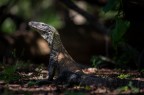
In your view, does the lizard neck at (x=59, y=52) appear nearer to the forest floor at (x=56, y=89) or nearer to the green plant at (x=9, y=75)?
the forest floor at (x=56, y=89)

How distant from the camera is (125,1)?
36.7 ft

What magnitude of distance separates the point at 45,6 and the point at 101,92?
15187 mm

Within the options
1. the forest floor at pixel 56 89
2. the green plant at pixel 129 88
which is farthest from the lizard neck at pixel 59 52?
the green plant at pixel 129 88

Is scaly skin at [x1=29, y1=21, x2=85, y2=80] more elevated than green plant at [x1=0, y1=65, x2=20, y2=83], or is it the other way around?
scaly skin at [x1=29, y1=21, x2=85, y2=80]

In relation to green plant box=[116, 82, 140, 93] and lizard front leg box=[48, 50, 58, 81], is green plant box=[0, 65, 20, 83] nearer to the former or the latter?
lizard front leg box=[48, 50, 58, 81]

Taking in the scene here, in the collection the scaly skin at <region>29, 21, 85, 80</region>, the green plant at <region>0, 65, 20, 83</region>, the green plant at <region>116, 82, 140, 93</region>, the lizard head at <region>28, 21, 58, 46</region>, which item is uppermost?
the lizard head at <region>28, 21, 58, 46</region>

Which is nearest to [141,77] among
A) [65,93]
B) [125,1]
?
[65,93]

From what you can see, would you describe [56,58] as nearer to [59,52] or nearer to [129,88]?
[59,52]

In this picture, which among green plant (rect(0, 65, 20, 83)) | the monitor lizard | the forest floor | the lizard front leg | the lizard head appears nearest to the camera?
the forest floor

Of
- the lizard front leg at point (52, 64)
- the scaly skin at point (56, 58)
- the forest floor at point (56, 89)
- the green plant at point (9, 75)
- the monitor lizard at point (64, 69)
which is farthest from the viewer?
the scaly skin at point (56, 58)

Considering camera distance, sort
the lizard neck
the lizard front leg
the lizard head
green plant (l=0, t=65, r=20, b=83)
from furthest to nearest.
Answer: the lizard head, the lizard neck, the lizard front leg, green plant (l=0, t=65, r=20, b=83)

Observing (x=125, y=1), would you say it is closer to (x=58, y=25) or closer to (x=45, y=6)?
(x=58, y=25)

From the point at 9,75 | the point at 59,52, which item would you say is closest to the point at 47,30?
the point at 59,52

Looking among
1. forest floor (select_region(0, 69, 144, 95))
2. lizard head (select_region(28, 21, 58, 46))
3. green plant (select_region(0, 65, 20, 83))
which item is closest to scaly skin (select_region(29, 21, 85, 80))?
lizard head (select_region(28, 21, 58, 46))
